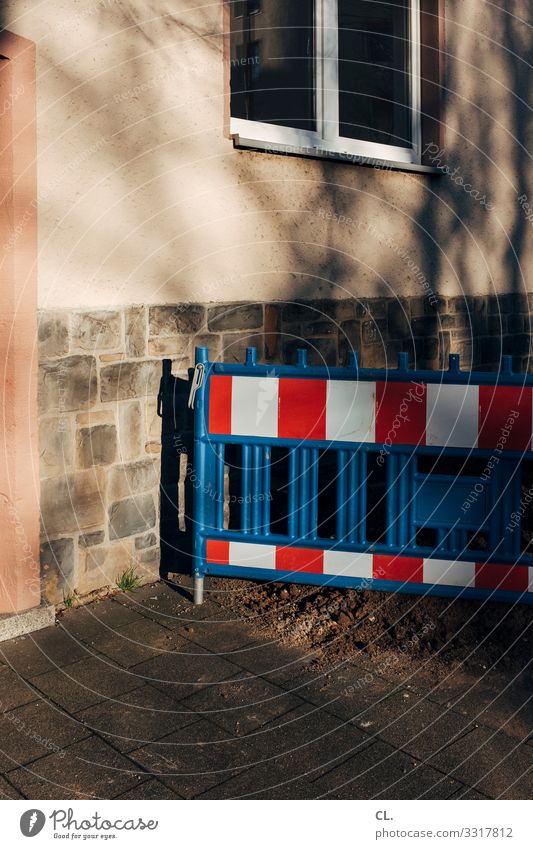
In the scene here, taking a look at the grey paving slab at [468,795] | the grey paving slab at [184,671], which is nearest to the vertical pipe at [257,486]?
the grey paving slab at [184,671]

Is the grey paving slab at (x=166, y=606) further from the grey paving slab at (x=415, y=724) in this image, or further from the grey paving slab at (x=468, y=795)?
the grey paving slab at (x=468, y=795)

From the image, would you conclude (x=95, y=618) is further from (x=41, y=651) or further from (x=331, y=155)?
(x=331, y=155)

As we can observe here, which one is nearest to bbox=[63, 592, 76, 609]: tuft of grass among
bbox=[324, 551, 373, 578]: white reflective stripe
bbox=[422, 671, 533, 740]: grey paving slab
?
bbox=[324, 551, 373, 578]: white reflective stripe

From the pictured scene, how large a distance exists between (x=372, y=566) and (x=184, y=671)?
104 centimetres

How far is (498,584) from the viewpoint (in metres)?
4.70

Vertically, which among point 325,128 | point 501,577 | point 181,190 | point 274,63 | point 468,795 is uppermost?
point 274,63

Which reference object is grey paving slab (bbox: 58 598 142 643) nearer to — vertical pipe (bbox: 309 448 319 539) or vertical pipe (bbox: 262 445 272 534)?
vertical pipe (bbox: 262 445 272 534)

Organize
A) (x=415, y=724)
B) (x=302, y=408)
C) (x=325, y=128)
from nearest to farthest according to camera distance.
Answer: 1. (x=415, y=724)
2. (x=302, y=408)
3. (x=325, y=128)

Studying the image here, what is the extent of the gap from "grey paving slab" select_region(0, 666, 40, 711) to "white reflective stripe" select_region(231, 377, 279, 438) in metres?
1.52

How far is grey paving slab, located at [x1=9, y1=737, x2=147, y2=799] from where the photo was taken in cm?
336

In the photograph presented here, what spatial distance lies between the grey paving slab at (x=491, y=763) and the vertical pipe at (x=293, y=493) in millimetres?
1473

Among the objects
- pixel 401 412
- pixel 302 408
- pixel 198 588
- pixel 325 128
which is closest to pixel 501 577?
pixel 401 412

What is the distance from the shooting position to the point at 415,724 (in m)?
3.87

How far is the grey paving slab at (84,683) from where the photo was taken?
4.12 m
